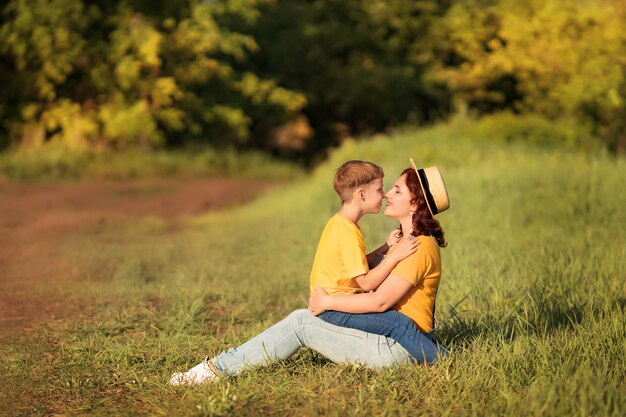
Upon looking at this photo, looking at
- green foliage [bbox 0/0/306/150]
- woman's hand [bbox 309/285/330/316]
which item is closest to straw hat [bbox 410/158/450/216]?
woman's hand [bbox 309/285/330/316]

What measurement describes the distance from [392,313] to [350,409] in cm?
57

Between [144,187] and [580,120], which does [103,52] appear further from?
[580,120]

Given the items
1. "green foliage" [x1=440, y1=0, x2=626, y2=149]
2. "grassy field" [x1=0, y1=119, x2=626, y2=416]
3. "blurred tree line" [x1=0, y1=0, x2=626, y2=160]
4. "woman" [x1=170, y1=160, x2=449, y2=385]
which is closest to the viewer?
"grassy field" [x1=0, y1=119, x2=626, y2=416]

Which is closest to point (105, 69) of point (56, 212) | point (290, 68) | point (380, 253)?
point (290, 68)

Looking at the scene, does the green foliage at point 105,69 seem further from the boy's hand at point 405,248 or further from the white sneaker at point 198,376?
the boy's hand at point 405,248

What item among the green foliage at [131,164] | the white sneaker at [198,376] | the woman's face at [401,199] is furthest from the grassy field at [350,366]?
the green foliage at [131,164]

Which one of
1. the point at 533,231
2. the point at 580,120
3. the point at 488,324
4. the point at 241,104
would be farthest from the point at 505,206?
the point at 241,104

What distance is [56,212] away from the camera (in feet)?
44.2

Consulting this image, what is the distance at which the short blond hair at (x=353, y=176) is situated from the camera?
4.68 metres

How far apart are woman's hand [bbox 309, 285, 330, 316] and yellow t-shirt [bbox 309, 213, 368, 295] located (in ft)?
0.16

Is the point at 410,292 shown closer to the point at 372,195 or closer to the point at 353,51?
the point at 372,195

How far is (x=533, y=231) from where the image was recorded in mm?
9031

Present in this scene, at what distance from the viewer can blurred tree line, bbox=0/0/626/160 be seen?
64.8 ft

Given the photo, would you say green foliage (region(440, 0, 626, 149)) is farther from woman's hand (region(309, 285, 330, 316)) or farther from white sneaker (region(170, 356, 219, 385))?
white sneaker (region(170, 356, 219, 385))
